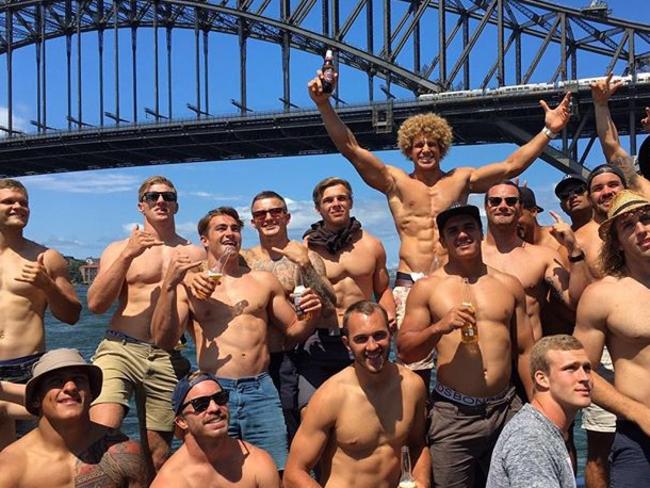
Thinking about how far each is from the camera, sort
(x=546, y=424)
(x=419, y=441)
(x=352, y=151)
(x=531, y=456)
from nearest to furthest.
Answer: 1. (x=531, y=456)
2. (x=546, y=424)
3. (x=419, y=441)
4. (x=352, y=151)

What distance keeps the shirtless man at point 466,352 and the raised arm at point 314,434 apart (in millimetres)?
535

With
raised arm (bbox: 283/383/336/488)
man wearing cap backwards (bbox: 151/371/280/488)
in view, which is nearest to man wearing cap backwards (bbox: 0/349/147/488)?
man wearing cap backwards (bbox: 151/371/280/488)

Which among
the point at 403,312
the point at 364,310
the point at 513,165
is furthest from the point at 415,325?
the point at 513,165

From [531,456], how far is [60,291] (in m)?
2.96

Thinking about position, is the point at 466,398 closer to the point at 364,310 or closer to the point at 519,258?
the point at 364,310

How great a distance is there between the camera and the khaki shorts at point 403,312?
4938 mm

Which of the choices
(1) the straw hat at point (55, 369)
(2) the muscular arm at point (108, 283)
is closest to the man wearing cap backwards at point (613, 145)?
(2) the muscular arm at point (108, 283)

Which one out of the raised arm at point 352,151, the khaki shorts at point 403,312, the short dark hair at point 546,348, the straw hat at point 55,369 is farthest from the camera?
the raised arm at point 352,151

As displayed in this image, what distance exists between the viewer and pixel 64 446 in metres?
3.65

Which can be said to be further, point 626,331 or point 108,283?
point 108,283

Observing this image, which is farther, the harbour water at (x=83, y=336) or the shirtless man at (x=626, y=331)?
the harbour water at (x=83, y=336)

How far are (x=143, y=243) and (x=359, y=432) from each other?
1.67 m

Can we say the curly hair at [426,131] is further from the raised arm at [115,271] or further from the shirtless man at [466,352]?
the raised arm at [115,271]

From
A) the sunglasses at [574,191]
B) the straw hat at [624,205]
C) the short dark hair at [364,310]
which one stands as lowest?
the short dark hair at [364,310]
